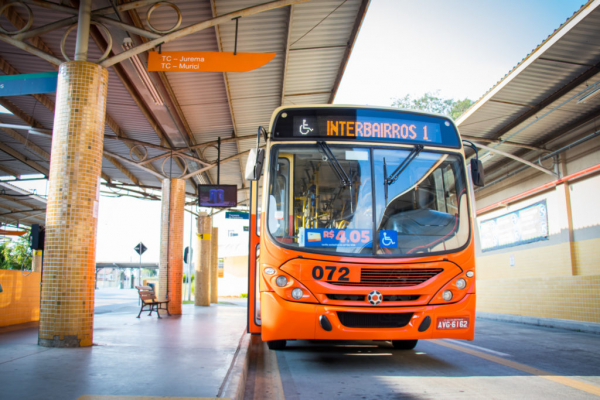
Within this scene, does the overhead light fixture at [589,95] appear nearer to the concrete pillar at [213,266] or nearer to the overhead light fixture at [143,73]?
the overhead light fixture at [143,73]

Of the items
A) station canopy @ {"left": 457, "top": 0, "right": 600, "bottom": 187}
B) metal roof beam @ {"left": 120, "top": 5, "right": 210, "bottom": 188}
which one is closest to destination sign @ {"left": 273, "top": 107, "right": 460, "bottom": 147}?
metal roof beam @ {"left": 120, "top": 5, "right": 210, "bottom": 188}

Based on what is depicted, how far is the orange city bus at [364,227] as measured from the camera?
221 inches

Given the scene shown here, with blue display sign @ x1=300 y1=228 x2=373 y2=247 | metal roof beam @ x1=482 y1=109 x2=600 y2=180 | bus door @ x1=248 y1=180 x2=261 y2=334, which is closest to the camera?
blue display sign @ x1=300 y1=228 x2=373 y2=247

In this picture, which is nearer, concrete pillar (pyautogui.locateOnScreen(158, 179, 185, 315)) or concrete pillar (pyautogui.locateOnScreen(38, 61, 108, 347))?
concrete pillar (pyautogui.locateOnScreen(38, 61, 108, 347))

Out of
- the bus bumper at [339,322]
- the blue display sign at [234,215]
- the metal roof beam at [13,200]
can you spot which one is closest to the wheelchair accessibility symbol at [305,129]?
the bus bumper at [339,322]

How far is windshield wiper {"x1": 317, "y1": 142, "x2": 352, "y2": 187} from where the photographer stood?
243 inches

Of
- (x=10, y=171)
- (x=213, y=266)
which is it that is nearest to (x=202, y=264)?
(x=213, y=266)

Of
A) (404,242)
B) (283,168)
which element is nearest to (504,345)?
(404,242)

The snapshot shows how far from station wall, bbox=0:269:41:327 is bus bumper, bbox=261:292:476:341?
6998 millimetres

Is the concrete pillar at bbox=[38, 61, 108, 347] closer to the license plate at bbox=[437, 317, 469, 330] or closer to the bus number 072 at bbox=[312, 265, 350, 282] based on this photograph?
the bus number 072 at bbox=[312, 265, 350, 282]

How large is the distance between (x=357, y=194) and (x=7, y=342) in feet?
Result: 18.1

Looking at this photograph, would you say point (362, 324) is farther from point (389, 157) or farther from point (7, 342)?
point (7, 342)

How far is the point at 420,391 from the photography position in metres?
4.82

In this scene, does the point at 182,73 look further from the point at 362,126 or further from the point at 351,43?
the point at 362,126
